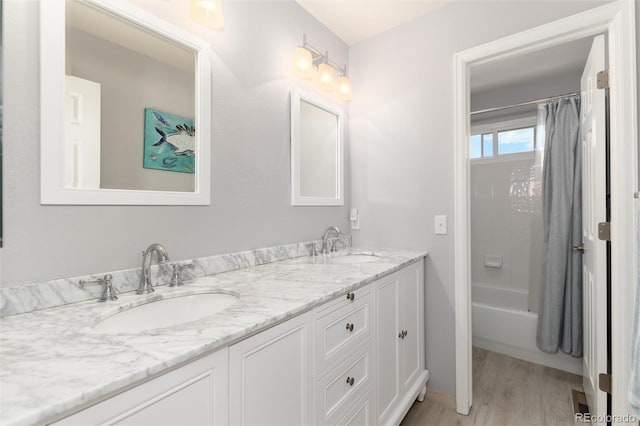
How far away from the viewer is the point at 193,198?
1343mm

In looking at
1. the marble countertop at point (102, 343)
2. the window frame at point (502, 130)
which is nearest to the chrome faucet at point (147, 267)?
the marble countertop at point (102, 343)

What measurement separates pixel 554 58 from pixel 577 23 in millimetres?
1034

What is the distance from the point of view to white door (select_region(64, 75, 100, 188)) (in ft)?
3.33

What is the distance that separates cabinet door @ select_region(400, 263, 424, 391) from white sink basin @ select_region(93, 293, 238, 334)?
3.23ft

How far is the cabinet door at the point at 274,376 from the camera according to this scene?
0.80 metres

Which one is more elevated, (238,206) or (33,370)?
(238,206)

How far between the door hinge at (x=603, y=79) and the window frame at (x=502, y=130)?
4.76 feet

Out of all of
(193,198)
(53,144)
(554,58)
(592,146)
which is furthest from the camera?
(554,58)

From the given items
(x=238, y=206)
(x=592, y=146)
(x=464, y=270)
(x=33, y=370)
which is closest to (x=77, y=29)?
(x=238, y=206)

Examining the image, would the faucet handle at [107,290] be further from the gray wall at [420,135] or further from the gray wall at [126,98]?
the gray wall at [420,135]

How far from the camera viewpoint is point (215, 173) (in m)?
1.44

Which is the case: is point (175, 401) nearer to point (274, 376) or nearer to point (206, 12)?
point (274, 376)

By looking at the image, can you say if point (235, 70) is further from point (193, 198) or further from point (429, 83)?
point (429, 83)

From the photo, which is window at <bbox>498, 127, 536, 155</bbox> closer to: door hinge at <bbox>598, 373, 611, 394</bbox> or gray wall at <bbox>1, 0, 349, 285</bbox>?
gray wall at <bbox>1, 0, 349, 285</bbox>
